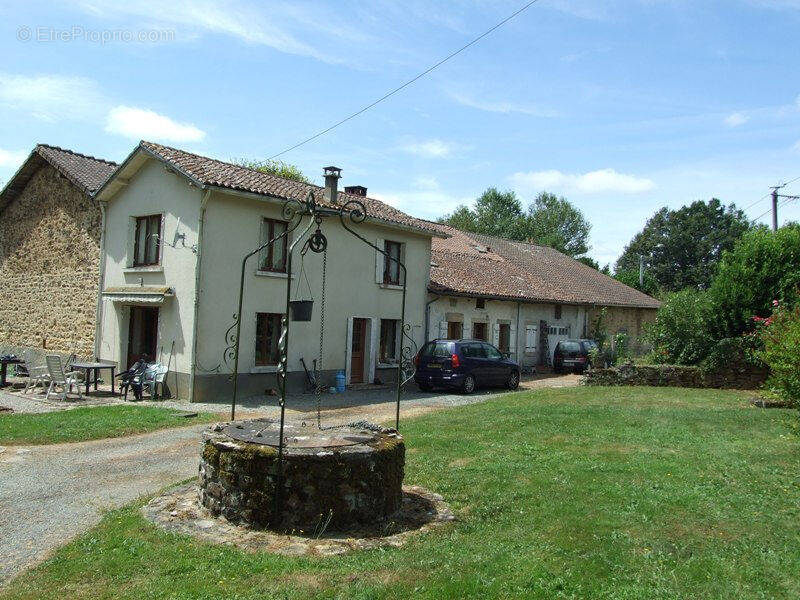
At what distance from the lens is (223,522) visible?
591 cm

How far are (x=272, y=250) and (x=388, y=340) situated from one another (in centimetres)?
521

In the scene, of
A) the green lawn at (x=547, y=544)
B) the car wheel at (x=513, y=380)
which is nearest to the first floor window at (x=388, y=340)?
the car wheel at (x=513, y=380)

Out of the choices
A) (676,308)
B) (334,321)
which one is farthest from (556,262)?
(334,321)

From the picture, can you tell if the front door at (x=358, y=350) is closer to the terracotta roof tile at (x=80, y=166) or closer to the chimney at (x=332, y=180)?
the chimney at (x=332, y=180)

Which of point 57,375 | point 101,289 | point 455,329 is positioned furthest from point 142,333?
point 455,329

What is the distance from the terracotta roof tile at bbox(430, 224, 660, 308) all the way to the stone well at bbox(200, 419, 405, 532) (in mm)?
15651

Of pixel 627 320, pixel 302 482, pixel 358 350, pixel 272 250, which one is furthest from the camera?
pixel 627 320

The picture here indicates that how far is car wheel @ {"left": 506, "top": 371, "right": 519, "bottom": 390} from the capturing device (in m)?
20.3

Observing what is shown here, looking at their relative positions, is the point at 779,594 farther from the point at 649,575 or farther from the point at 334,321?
the point at 334,321

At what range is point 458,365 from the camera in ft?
60.9

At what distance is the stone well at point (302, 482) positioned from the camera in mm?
5762

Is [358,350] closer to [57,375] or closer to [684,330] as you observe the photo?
[57,375]

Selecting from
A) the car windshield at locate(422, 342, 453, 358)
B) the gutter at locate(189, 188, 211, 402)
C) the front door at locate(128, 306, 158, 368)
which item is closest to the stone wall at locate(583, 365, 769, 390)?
the car windshield at locate(422, 342, 453, 358)

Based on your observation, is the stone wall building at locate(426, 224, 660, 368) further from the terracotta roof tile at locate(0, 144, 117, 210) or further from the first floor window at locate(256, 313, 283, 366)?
the terracotta roof tile at locate(0, 144, 117, 210)
